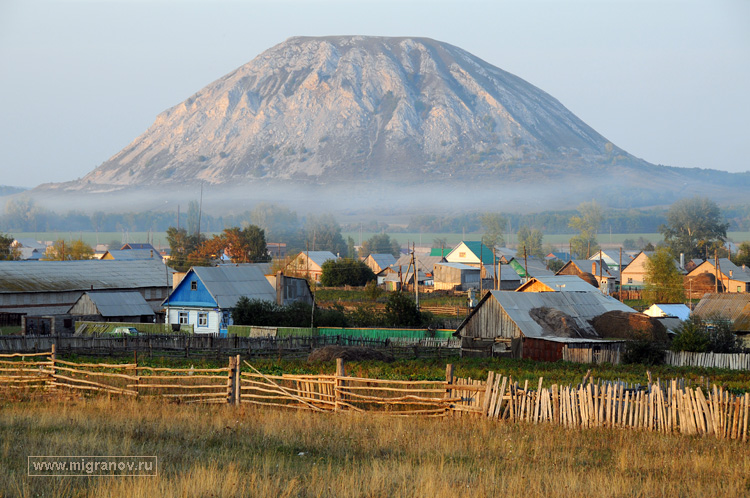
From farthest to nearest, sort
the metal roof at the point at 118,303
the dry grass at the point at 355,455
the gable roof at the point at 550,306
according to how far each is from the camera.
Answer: the metal roof at the point at 118,303 → the gable roof at the point at 550,306 → the dry grass at the point at 355,455

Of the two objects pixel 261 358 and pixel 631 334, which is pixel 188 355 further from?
pixel 631 334

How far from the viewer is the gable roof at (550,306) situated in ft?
144

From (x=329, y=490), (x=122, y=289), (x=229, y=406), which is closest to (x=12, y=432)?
(x=229, y=406)

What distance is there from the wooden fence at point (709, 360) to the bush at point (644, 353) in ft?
1.83

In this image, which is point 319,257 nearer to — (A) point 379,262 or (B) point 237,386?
(A) point 379,262

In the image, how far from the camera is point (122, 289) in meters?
63.2

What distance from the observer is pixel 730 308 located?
163 ft

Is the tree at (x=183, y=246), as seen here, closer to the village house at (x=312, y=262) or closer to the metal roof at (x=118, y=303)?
the village house at (x=312, y=262)

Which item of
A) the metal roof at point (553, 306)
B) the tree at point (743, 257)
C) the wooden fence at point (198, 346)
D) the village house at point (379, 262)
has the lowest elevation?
the wooden fence at point (198, 346)

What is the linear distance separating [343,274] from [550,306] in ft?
181

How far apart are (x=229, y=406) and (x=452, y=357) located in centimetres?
2152

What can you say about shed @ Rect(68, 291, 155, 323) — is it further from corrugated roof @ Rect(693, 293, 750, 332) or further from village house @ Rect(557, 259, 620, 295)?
village house @ Rect(557, 259, 620, 295)

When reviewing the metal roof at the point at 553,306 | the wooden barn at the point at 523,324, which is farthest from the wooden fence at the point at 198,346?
the metal roof at the point at 553,306

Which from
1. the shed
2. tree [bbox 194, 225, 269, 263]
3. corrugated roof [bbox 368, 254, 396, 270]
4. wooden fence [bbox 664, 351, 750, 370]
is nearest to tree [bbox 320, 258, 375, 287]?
tree [bbox 194, 225, 269, 263]
